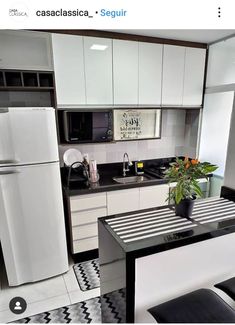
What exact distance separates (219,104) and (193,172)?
2.07 meters

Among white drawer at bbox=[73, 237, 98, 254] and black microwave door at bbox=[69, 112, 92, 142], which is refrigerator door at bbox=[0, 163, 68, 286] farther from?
black microwave door at bbox=[69, 112, 92, 142]

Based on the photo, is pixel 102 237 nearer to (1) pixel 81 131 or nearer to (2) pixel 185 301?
(2) pixel 185 301

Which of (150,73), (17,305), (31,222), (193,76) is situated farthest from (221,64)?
(17,305)

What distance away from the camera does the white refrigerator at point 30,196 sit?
6.16 ft

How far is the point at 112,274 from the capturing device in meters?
1.23

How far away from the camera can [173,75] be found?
107 inches

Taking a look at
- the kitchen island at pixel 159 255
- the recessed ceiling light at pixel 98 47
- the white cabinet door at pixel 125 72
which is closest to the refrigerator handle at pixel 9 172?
the kitchen island at pixel 159 255

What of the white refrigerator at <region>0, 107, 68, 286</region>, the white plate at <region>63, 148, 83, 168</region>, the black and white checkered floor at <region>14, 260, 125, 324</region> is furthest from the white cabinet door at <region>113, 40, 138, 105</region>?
the black and white checkered floor at <region>14, 260, 125, 324</region>

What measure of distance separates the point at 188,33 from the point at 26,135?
207 cm

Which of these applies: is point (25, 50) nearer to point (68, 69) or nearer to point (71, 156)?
point (68, 69)

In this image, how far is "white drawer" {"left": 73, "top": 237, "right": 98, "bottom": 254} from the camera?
2.38 m

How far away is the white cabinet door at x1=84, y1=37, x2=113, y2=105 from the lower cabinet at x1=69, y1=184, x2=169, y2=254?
1.05 meters
